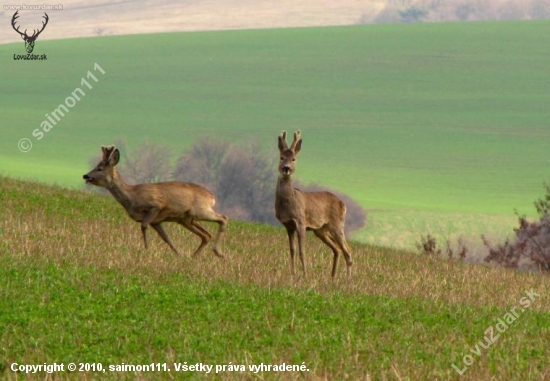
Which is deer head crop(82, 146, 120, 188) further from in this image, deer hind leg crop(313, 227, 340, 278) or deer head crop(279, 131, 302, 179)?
deer hind leg crop(313, 227, 340, 278)

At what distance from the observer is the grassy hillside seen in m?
11.6

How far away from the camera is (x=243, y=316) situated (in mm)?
13430

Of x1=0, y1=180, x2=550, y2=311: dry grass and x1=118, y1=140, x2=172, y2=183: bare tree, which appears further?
x1=118, y1=140, x2=172, y2=183: bare tree

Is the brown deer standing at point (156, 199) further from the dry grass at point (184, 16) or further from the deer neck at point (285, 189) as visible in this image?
the dry grass at point (184, 16)

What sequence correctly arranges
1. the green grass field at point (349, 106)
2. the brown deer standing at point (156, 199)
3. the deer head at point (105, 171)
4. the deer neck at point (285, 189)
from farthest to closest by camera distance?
1. the green grass field at point (349, 106)
2. the deer head at point (105, 171)
3. the brown deer standing at point (156, 199)
4. the deer neck at point (285, 189)

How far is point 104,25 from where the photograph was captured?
16125 centimetres

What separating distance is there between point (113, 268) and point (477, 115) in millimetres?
95093

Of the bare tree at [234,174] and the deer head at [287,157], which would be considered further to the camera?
the bare tree at [234,174]

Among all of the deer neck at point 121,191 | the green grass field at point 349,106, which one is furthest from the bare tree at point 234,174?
the deer neck at point 121,191

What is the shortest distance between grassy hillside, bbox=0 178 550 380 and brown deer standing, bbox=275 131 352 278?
603 mm

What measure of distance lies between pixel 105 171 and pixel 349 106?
95.1 metres

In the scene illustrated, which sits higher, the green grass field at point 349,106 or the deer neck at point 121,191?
the green grass field at point 349,106

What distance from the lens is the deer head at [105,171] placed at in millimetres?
18812

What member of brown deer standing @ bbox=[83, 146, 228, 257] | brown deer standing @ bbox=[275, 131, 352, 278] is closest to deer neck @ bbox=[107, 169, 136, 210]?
brown deer standing @ bbox=[83, 146, 228, 257]
